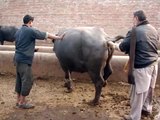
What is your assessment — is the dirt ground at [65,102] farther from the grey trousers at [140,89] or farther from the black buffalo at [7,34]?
the black buffalo at [7,34]

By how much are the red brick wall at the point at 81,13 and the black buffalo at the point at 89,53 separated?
828 cm

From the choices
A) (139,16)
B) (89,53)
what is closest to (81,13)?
(89,53)

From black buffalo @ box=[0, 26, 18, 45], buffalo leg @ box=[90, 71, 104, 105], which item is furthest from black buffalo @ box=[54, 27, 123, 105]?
black buffalo @ box=[0, 26, 18, 45]

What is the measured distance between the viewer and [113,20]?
16.3 metres

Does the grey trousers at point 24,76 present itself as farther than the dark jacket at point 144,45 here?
Yes

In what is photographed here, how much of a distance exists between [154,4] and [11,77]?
28.6 ft

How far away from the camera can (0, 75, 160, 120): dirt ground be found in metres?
6.84

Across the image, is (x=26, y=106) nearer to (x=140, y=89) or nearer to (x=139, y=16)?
(x=140, y=89)

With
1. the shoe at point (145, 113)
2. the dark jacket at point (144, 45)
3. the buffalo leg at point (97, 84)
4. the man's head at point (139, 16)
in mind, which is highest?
the man's head at point (139, 16)

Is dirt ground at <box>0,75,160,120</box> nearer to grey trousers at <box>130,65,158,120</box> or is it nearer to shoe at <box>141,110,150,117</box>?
shoe at <box>141,110,150,117</box>

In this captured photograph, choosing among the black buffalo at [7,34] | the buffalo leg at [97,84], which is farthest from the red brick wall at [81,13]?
the buffalo leg at [97,84]

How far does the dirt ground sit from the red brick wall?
752 cm

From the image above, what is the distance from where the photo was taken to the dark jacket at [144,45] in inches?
237

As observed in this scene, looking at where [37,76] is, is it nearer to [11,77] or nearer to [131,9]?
[11,77]
